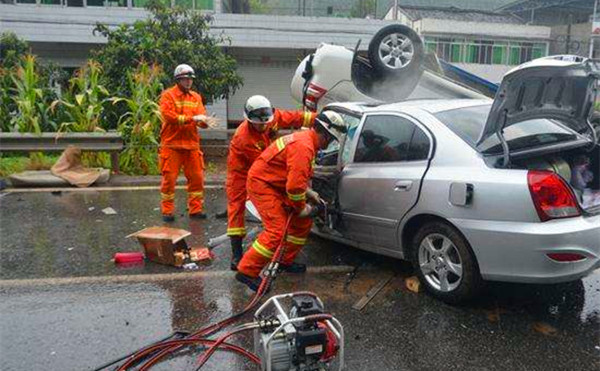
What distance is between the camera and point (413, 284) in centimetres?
439

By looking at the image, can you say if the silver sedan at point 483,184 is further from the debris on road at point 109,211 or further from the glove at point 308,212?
the debris on road at point 109,211

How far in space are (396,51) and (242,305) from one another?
164 inches

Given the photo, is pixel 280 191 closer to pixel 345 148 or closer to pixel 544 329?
pixel 345 148

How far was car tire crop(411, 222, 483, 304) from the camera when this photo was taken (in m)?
3.81

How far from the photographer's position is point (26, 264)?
5.01m

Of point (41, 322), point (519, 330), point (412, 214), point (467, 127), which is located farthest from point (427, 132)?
point (41, 322)

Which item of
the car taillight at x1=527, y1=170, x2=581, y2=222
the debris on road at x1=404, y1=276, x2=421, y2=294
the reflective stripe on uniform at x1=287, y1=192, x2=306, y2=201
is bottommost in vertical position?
the debris on road at x1=404, y1=276, x2=421, y2=294

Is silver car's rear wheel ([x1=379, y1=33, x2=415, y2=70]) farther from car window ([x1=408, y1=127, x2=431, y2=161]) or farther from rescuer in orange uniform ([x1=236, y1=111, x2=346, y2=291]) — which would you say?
car window ([x1=408, y1=127, x2=431, y2=161])

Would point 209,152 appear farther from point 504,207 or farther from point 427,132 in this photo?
point 504,207

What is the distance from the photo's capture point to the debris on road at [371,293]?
163 inches

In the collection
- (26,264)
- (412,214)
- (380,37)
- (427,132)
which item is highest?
(380,37)

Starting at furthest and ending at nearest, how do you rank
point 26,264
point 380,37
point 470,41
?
1. point 470,41
2. point 380,37
3. point 26,264

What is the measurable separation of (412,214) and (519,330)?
1090mm

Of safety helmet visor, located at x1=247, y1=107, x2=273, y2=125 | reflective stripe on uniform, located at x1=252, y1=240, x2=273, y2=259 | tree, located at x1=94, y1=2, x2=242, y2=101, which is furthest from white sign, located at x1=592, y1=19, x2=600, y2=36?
reflective stripe on uniform, located at x1=252, y1=240, x2=273, y2=259
